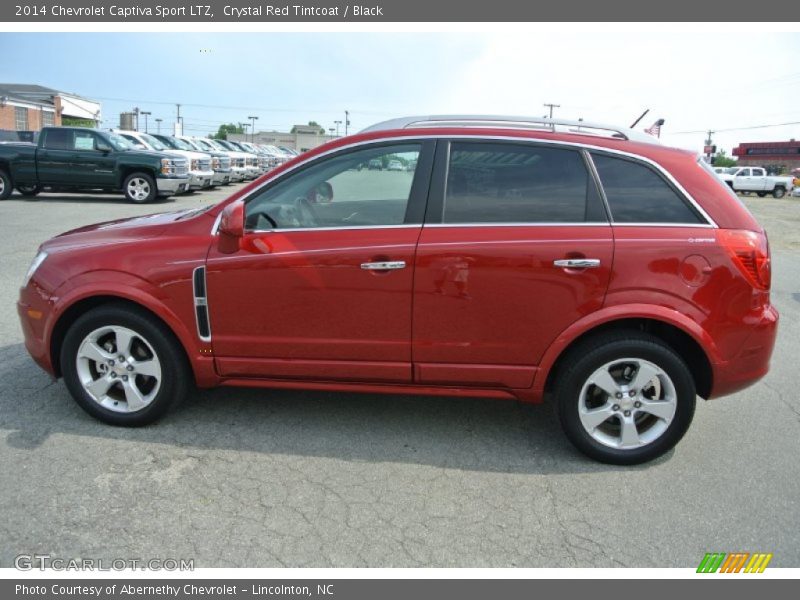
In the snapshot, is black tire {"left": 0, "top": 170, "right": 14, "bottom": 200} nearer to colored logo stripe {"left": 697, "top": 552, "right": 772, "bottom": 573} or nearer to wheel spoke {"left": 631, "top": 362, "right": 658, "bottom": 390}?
wheel spoke {"left": 631, "top": 362, "right": 658, "bottom": 390}

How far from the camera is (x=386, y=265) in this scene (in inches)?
127

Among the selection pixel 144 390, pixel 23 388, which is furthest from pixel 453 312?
pixel 23 388

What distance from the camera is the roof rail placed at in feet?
11.4

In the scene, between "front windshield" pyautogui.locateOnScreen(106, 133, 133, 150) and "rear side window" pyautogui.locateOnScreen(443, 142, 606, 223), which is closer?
→ "rear side window" pyautogui.locateOnScreen(443, 142, 606, 223)

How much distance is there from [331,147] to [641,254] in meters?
1.85

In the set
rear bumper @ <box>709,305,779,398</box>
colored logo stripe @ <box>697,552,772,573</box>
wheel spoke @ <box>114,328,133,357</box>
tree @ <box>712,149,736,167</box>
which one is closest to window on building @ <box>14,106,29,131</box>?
wheel spoke @ <box>114,328,133,357</box>

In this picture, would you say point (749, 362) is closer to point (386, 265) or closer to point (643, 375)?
point (643, 375)

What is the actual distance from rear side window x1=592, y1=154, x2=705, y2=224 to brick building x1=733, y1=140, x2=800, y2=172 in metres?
76.5

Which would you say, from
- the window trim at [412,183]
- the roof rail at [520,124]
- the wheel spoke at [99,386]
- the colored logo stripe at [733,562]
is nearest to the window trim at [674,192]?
the roof rail at [520,124]

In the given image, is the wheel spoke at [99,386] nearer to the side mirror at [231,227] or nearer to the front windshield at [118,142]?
the side mirror at [231,227]

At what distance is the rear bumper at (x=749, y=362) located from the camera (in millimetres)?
3230

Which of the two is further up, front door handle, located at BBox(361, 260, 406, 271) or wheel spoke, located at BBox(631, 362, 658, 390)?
→ front door handle, located at BBox(361, 260, 406, 271)

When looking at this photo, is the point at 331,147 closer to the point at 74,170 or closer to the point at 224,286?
the point at 224,286

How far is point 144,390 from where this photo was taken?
3.65 m
